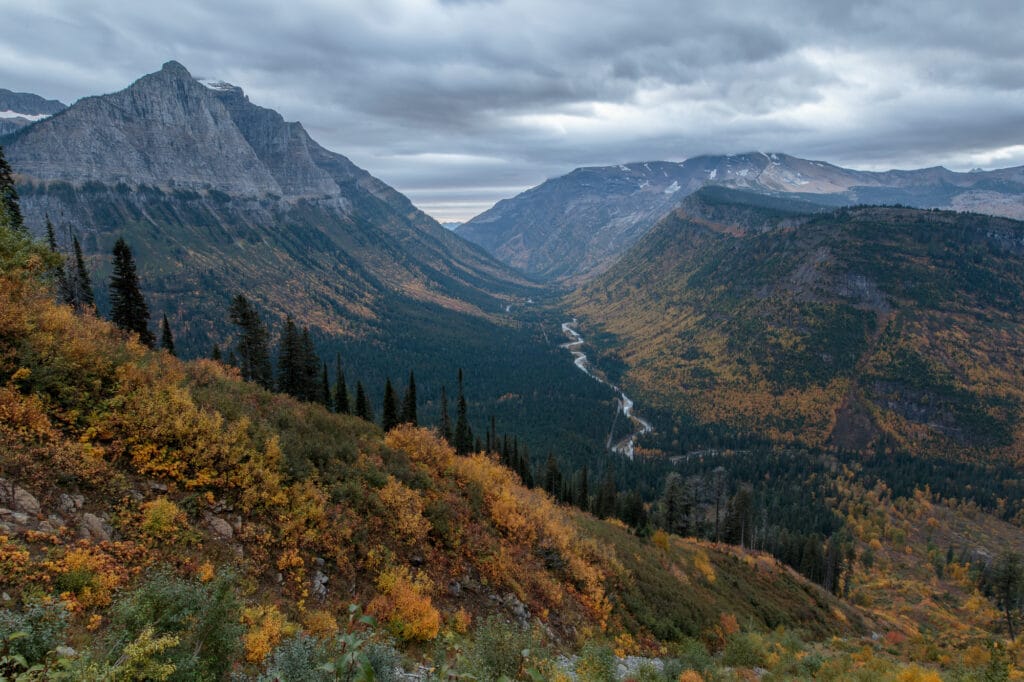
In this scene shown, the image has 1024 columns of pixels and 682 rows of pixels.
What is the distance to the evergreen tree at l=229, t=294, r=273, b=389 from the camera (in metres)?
57.0

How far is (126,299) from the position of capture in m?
50.9

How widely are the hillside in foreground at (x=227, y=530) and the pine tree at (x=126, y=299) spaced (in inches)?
929

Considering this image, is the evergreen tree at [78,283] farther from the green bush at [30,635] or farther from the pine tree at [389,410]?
the green bush at [30,635]

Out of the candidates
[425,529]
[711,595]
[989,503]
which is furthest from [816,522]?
[425,529]

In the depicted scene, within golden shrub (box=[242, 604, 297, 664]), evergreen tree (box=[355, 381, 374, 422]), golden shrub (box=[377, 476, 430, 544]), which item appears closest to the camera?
golden shrub (box=[242, 604, 297, 664])

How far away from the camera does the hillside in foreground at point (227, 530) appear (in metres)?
9.78

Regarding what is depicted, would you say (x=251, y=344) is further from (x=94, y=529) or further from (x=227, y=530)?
(x=94, y=529)

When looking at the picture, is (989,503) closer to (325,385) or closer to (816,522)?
(816,522)

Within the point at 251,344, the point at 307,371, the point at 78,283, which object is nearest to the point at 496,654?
the point at 307,371

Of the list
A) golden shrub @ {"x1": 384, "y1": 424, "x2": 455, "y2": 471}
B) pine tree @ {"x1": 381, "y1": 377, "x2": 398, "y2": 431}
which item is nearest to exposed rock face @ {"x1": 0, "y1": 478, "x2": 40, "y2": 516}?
golden shrub @ {"x1": 384, "y1": 424, "x2": 455, "y2": 471}

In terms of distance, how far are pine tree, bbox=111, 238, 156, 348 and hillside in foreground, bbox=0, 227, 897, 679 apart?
23.6 meters

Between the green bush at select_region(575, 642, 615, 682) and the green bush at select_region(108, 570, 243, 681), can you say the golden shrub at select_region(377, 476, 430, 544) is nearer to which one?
the green bush at select_region(575, 642, 615, 682)

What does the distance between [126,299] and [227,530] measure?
157 ft

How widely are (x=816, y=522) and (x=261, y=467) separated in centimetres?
14283
